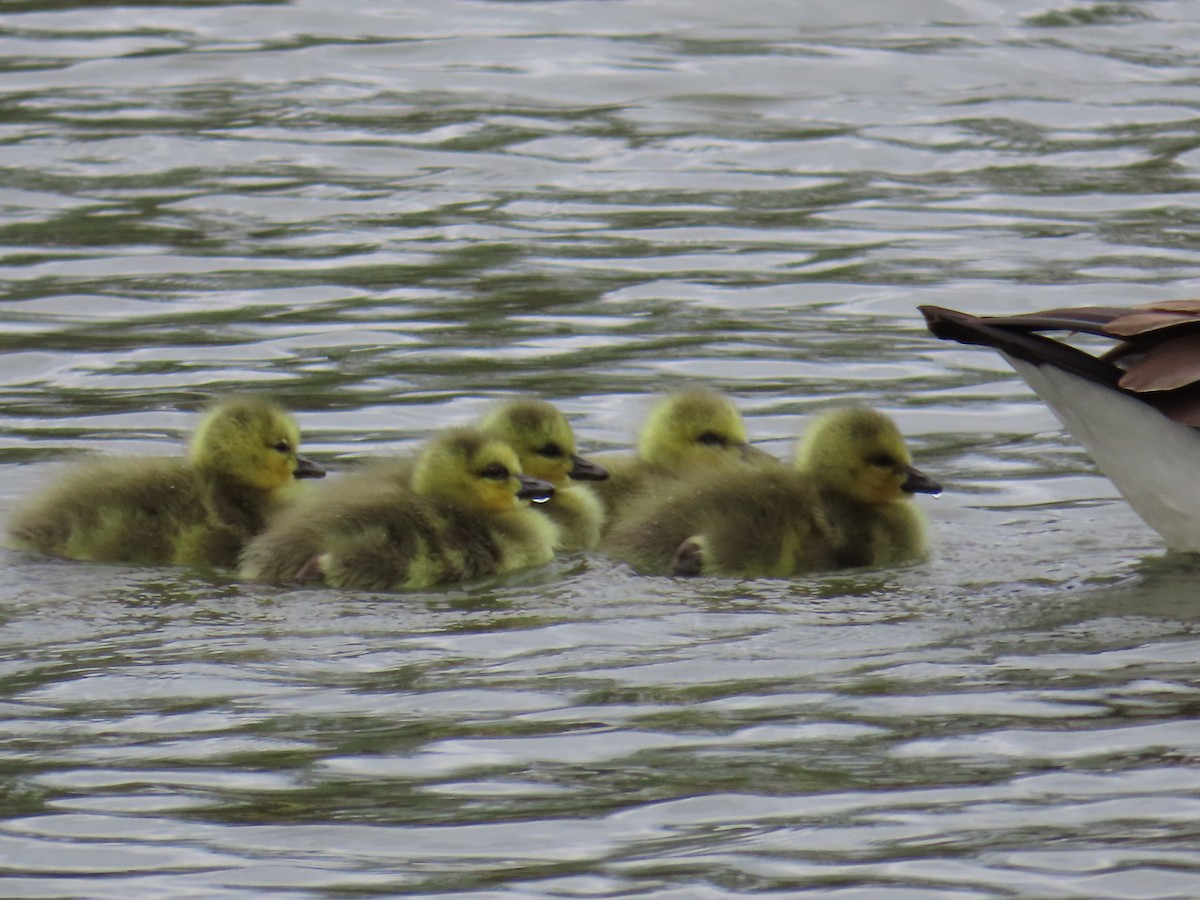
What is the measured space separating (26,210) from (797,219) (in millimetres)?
3673

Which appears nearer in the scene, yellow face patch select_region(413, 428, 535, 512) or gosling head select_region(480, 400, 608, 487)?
yellow face patch select_region(413, 428, 535, 512)

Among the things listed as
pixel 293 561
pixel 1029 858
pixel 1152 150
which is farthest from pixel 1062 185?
pixel 1029 858

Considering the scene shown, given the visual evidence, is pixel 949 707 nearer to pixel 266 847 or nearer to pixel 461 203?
pixel 266 847

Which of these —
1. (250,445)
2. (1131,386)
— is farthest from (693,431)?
(1131,386)

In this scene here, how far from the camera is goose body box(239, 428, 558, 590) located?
641 centimetres

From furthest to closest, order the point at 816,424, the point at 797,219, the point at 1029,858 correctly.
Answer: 1. the point at 797,219
2. the point at 816,424
3. the point at 1029,858

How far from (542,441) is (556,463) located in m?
0.08

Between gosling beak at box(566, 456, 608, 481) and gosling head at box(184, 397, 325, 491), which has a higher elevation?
gosling head at box(184, 397, 325, 491)

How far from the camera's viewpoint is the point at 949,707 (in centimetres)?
509

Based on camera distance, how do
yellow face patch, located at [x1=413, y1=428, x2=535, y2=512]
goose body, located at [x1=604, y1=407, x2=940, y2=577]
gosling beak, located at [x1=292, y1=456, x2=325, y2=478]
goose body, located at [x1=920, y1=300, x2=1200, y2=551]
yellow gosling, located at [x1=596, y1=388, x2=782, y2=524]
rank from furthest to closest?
yellow gosling, located at [x1=596, y1=388, x2=782, y2=524], gosling beak, located at [x1=292, y1=456, x2=325, y2=478], yellow face patch, located at [x1=413, y1=428, x2=535, y2=512], goose body, located at [x1=604, y1=407, x2=940, y2=577], goose body, located at [x1=920, y1=300, x2=1200, y2=551]

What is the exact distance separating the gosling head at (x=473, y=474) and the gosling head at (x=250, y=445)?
1.32ft

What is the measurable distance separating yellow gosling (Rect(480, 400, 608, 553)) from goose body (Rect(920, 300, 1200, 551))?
52.2 inches

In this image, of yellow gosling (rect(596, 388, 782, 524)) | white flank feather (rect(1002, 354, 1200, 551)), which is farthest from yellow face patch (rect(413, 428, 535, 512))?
white flank feather (rect(1002, 354, 1200, 551))

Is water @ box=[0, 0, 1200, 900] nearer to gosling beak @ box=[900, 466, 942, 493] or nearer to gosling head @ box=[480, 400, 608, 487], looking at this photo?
gosling beak @ box=[900, 466, 942, 493]
